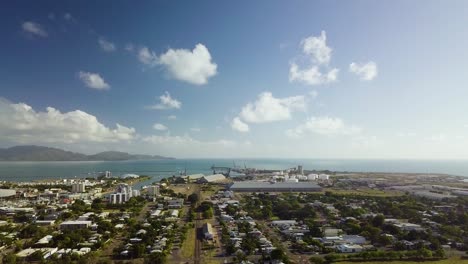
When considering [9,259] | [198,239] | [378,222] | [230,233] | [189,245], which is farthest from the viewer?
[378,222]

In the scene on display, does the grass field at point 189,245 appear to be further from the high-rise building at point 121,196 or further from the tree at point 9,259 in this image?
the high-rise building at point 121,196

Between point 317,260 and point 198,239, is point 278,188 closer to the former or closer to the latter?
point 198,239

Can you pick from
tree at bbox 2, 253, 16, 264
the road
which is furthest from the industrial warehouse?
tree at bbox 2, 253, 16, 264

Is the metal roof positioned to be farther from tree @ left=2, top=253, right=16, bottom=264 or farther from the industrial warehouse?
tree @ left=2, top=253, right=16, bottom=264

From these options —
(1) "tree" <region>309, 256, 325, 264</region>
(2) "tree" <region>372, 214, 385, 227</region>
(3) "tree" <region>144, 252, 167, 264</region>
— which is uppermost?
(2) "tree" <region>372, 214, 385, 227</region>

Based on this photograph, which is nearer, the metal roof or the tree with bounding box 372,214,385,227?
the tree with bounding box 372,214,385,227

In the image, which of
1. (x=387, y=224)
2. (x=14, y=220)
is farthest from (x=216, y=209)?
(x=14, y=220)

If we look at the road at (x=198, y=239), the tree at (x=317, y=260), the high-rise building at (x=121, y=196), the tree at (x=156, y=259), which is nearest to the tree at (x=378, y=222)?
the tree at (x=317, y=260)

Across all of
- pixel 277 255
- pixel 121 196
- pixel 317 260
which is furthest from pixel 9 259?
pixel 121 196

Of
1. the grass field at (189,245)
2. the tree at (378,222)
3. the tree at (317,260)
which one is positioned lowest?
the grass field at (189,245)
